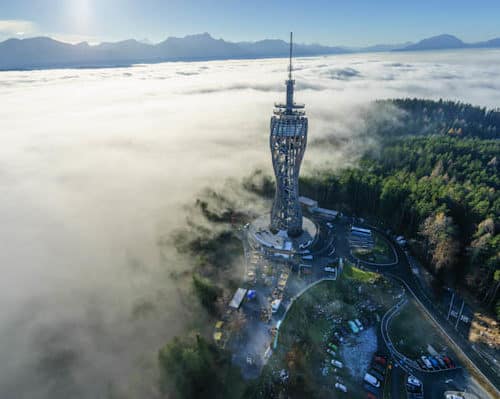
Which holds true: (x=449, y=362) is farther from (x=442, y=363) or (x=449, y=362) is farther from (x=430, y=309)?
(x=430, y=309)

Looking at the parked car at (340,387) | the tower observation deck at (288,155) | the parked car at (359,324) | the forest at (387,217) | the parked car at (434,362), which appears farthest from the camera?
the tower observation deck at (288,155)

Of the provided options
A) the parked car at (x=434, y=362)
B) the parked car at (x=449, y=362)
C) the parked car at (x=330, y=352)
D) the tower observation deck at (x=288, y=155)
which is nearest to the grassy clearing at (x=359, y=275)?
the tower observation deck at (x=288, y=155)

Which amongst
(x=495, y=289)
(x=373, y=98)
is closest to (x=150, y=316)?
(x=495, y=289)

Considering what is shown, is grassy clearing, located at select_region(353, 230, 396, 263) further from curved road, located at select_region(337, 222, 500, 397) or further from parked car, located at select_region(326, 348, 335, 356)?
parked car, located at select_region(326, 348, 335, 356)

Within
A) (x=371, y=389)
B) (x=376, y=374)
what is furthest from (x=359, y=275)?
(x=371, y=389)

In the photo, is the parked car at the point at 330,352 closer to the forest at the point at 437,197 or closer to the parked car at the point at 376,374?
the parked car at the point at 376,374

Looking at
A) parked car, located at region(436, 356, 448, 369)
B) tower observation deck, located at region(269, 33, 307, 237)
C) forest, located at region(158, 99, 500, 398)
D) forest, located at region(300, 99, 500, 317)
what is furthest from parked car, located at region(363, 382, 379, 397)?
tower observation deck, located at region(269, 33, 307, 237)
